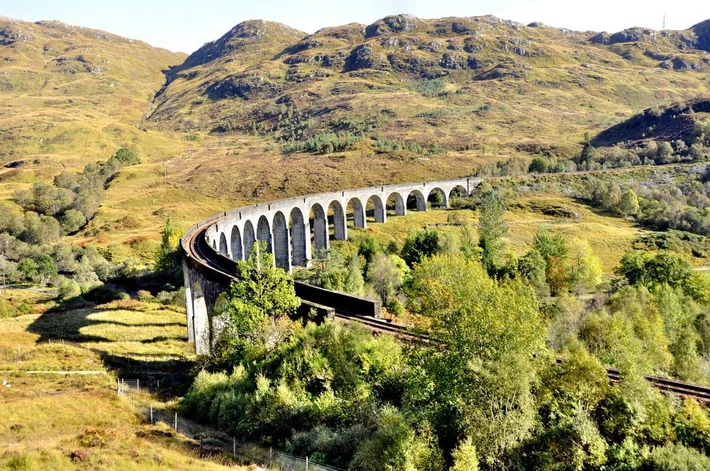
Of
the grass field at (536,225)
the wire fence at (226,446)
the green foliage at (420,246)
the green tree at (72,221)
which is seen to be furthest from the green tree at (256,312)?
the green tree at (72,221)

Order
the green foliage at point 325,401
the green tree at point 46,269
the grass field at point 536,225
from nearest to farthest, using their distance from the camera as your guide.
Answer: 1. the green foliage at point 325,401
2. the green tree at point 46,269
3. the grass field at point 536,225

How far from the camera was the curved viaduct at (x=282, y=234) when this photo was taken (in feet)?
118

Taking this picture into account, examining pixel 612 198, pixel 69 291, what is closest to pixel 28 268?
pixel 69 291

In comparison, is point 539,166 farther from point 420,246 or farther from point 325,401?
point 325,401

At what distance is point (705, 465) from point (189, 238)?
4674 centimetres

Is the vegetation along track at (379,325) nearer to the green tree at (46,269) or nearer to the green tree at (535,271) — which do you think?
the green tree at (535,271)

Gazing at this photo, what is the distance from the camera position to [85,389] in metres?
29.0

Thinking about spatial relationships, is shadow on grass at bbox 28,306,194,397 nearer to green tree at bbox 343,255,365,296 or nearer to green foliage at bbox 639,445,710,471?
green tree at bbox 343,255,365,296

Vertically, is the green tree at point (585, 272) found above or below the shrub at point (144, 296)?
above

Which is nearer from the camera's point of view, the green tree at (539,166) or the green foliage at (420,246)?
the green foliage at (420,246)

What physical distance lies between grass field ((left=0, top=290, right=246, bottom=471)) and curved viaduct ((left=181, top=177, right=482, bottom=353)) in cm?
519

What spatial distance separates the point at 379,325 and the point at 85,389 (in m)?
17.6

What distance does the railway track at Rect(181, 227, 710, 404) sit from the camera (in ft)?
63.9

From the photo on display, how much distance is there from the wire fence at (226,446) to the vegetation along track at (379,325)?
662 centimetres
